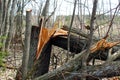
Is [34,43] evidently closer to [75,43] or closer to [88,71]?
[75,43]

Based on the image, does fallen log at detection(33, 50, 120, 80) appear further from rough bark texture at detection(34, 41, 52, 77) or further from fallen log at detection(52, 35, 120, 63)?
rough bark texture at detection(34, 41, 52, 77)

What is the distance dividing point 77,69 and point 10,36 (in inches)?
351

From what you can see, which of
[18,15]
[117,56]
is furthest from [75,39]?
[18,15]

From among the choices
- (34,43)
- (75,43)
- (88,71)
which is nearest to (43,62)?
(34,43)

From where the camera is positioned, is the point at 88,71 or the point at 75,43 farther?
the point at 75,43

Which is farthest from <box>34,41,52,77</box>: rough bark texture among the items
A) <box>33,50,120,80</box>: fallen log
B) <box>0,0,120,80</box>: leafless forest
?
<box>33,50,120,80</box>: fallen log

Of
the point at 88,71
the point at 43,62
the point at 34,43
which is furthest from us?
the point at 43,62

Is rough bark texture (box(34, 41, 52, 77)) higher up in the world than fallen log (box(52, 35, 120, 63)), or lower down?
lower down

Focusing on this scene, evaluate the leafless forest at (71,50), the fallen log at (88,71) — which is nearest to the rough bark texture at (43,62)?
the leafless forest at (71,50)

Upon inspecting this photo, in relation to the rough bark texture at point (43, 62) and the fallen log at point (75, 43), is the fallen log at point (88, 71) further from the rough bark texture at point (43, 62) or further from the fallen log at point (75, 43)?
the rough bark texture at point (43, 62)

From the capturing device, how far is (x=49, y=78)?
3.68 meters

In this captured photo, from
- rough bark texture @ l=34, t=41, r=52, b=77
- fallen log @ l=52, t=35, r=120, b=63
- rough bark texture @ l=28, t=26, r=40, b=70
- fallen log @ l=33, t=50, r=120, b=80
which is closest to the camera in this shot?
fallen log @ l=33, t=50, r=120, b=80

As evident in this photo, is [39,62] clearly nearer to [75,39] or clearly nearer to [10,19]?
[75,39]

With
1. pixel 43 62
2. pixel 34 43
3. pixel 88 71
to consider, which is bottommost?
pixel 43 62
